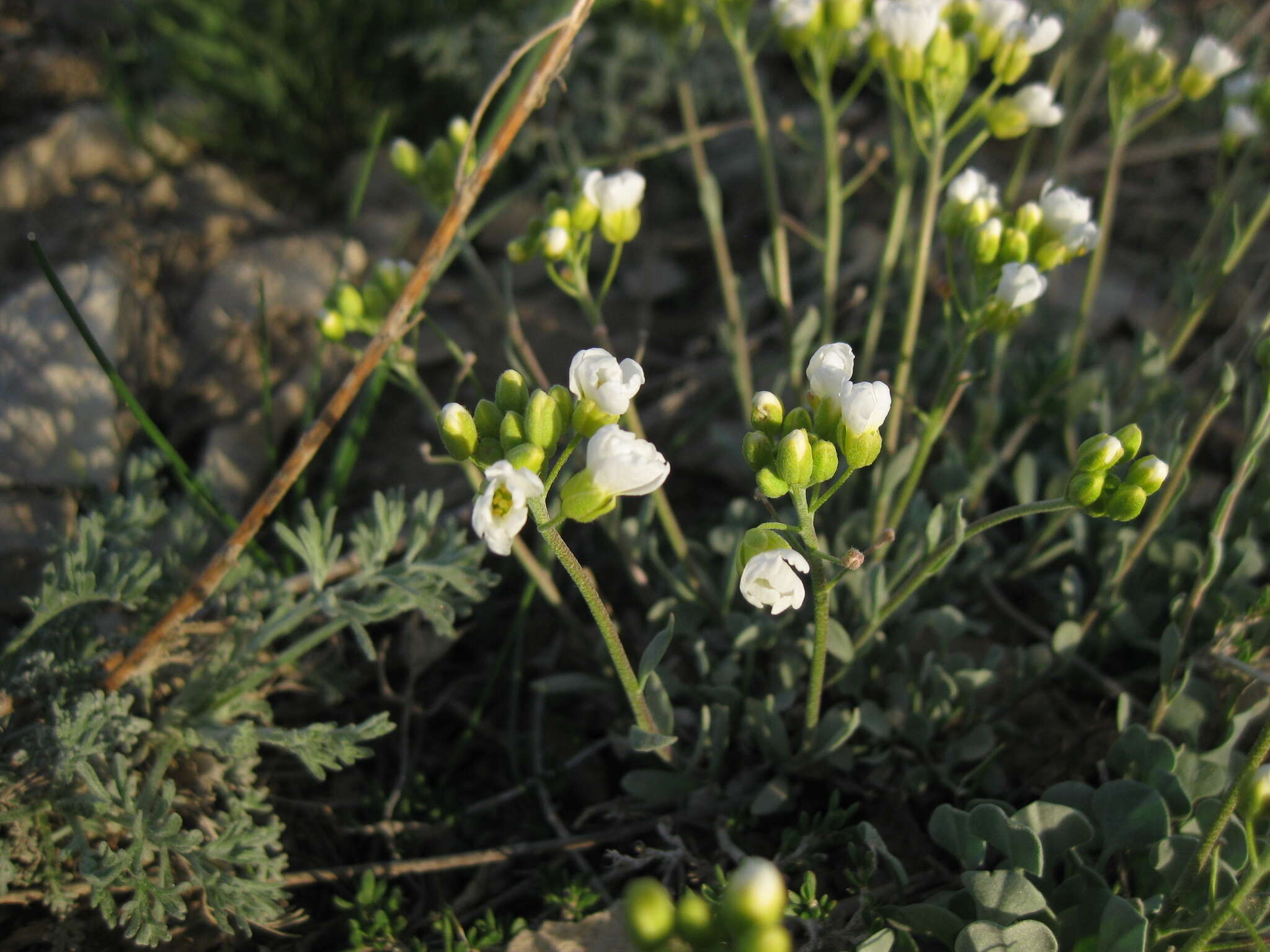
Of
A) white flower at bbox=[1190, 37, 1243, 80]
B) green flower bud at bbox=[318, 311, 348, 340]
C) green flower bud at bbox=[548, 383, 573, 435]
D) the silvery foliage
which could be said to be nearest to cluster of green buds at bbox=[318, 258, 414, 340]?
green flower bud at bbox=[318, 311, 348, 340]

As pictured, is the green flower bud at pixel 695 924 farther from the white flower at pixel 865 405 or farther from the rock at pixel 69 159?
the rock at pixel 69 159

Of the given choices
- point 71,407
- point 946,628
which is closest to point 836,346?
point 946,628

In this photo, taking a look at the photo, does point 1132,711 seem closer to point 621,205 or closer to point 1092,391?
point 1092,391

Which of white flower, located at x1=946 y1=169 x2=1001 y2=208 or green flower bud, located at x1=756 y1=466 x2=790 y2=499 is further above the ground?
white flower, located at x1=946 y1=169 x2=1001 y2=208

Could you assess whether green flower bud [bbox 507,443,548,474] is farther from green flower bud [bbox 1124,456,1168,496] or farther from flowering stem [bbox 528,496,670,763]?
green flower bud [bbox 1124,456,1168,496]

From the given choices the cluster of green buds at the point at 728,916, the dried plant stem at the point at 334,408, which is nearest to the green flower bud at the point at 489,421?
the dried plant stem at the point at 334,408

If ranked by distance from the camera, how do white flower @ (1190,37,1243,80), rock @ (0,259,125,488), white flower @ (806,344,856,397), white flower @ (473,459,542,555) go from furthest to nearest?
rock @ (0,259,125,488) < white flower @ (1190,37,1243,80) < white flower @ (806,344,856,397) < white flower @ (473,459,542,555)
